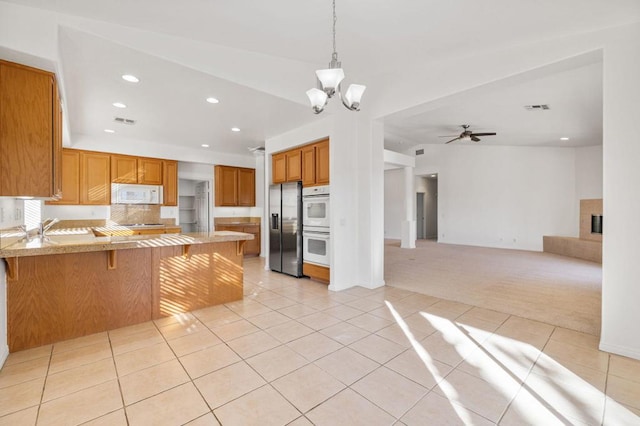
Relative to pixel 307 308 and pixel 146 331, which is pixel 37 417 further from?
pixel 307 308

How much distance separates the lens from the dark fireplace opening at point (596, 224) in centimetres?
695

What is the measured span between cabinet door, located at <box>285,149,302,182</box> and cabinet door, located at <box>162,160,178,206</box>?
294 centimetres

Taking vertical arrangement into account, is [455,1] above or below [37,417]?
above

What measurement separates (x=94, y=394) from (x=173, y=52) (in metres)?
2.84

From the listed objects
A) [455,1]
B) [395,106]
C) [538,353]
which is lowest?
[538,353]

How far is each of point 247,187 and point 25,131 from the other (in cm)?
525

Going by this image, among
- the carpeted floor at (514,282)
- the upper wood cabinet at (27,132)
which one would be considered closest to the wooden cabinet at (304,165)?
the carpeted floor at (514,282)

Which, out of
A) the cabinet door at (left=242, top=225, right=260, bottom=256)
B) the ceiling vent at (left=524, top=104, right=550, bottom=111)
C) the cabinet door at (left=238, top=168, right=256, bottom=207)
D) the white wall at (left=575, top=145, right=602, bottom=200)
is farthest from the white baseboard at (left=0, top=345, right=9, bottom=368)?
the white wall at (left=575, top=145, right=602, bottom=200)

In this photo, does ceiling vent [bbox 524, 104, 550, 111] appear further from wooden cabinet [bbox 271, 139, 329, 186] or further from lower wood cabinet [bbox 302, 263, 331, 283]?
lower wood cabinet [bbox 302, 263, 331, 283]

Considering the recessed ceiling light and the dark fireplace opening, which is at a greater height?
the recessed ceiling light

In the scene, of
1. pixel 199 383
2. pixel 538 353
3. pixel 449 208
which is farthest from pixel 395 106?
pixel 449 208

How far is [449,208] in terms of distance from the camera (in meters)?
10.0

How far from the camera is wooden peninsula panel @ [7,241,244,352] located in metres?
2.46

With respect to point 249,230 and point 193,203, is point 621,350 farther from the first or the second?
point 193,203
